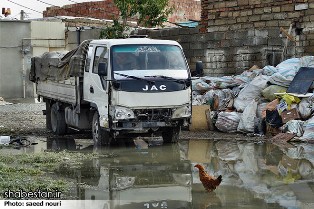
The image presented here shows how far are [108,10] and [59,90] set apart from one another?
855 inches

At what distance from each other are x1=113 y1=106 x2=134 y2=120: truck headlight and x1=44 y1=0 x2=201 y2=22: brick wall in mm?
23186

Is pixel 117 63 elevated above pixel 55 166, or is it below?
above

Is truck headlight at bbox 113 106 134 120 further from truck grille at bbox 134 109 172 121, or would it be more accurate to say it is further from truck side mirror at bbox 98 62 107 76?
truck side mirror at bbox 98 62 107 76

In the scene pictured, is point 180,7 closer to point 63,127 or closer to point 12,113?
point 12,113

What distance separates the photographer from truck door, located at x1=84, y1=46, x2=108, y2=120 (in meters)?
12.6

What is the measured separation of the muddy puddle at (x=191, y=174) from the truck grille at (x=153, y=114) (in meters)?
0.64

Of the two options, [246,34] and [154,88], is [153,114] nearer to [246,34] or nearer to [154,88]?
[154,88]

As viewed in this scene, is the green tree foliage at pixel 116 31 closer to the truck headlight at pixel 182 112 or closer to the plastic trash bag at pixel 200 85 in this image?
the plastic trash bag at pixel 200 85

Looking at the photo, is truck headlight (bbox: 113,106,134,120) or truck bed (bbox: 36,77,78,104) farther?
truck bed (bbox: 36,77,78,104)

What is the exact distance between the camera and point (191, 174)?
32.5 ft

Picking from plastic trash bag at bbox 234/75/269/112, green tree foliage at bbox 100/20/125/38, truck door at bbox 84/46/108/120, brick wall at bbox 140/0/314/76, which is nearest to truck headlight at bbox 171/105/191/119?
truck door at bbox 84/46/108/120

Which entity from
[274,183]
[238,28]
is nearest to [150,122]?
[274,183]

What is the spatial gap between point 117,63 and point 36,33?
60.4 ft

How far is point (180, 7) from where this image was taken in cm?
3622
